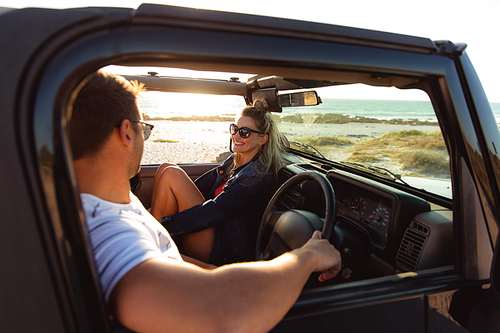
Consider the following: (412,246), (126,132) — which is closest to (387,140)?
(412,246)

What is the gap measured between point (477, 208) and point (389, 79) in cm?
55

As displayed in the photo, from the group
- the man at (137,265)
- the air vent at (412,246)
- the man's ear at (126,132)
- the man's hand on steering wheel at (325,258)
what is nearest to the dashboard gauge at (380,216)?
the air vent at (412,246)

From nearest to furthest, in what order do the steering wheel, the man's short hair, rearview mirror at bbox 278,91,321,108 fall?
the man's short hair
the steering wheel
rearview mirror at bbox 278,91,321,108

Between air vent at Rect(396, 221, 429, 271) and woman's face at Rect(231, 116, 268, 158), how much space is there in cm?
→ 144

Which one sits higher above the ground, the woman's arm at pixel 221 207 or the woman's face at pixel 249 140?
the woman's face at pixel 249 140

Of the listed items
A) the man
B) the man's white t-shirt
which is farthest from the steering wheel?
the man's white t-shirt

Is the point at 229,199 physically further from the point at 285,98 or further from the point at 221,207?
the point at 285,98

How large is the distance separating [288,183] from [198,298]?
3.48 feet

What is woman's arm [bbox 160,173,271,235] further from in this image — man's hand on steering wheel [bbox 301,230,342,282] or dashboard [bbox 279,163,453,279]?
man's hand on steering wheel [bbox 301,230,342,282]

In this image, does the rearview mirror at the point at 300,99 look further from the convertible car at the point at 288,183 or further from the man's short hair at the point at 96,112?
the man's short hair at the point at 96,112

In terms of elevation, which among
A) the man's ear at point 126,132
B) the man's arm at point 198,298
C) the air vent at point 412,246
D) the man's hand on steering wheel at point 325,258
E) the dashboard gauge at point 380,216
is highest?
the man's ear at point 126,132

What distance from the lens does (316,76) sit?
1.00m

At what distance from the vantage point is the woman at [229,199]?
209cm

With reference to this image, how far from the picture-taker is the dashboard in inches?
54.5
